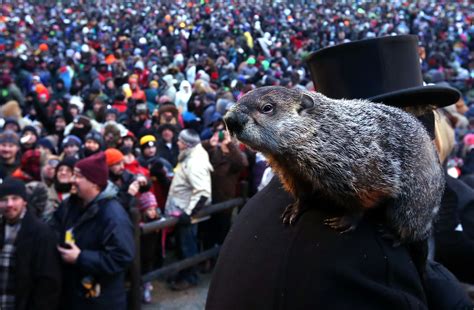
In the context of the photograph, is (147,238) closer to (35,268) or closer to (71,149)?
(71,149)

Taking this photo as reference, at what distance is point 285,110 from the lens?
5.63ft

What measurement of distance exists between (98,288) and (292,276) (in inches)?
115

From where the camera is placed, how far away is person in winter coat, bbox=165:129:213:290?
19.5 ft

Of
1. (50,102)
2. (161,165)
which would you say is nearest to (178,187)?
(161,165)

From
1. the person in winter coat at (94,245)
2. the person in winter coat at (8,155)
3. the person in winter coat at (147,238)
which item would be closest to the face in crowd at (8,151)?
the person in winter coat at (8,155)

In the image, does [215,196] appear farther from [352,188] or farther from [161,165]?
[352,188]

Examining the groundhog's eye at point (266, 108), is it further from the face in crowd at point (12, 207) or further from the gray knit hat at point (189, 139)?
the gray knit hat at point (189, 139)

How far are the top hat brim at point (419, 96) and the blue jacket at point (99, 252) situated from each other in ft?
8.54

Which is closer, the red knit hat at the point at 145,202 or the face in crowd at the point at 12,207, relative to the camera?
the face in crowd at the point at 12,207

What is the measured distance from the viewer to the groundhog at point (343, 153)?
1618 millimetres

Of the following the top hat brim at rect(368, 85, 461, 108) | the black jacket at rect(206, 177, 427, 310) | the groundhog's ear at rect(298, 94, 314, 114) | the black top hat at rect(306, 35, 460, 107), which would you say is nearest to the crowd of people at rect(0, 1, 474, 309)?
the black top hat at rect(306, 35, 460, 107)

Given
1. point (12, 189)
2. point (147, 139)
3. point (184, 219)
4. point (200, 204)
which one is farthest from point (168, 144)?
point (12, 189)

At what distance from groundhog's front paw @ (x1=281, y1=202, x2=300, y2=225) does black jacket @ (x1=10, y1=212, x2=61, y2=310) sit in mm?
2688

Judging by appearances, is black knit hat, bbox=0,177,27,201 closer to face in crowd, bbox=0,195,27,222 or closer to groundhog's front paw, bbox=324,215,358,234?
face in crowd, bbox=0,195,27,222
